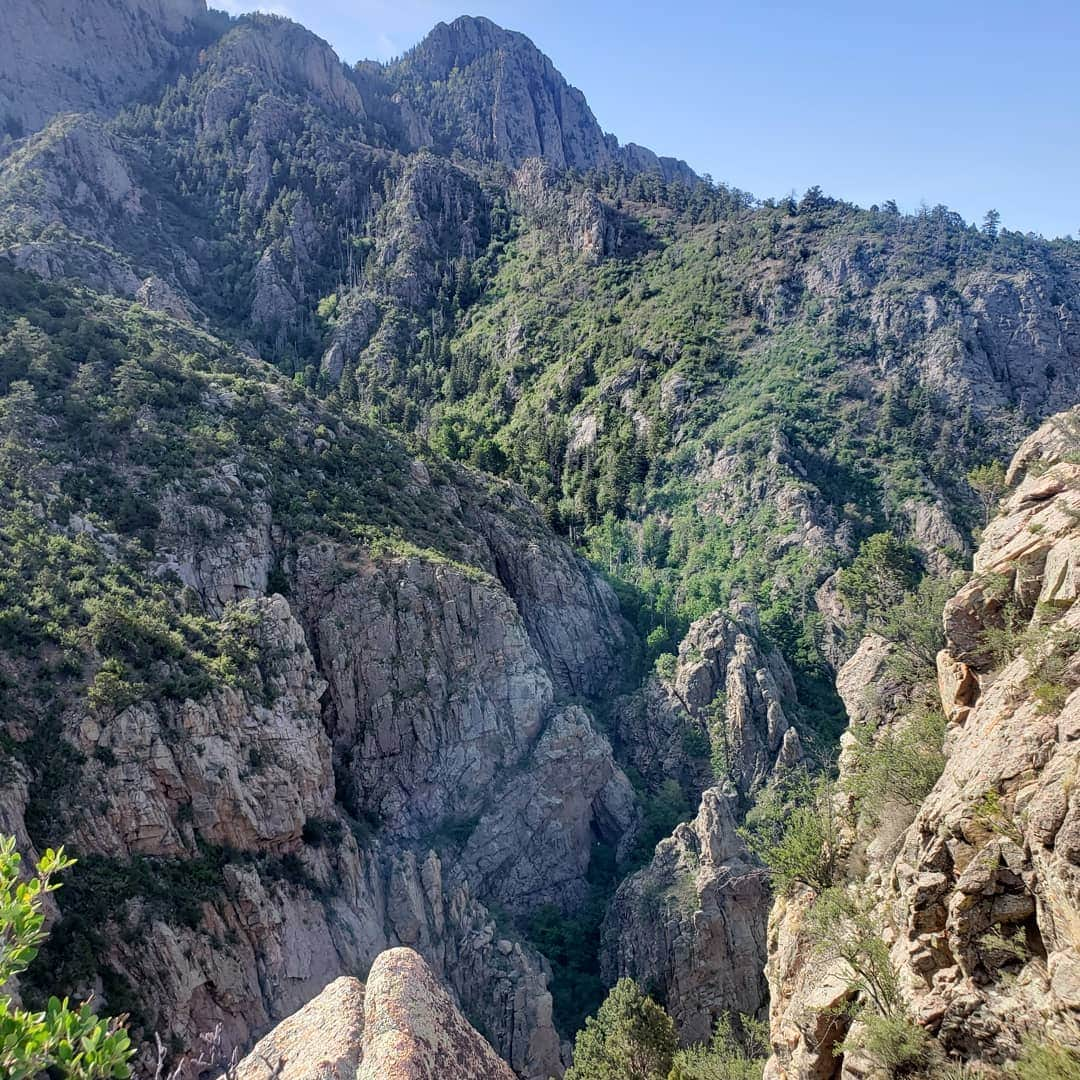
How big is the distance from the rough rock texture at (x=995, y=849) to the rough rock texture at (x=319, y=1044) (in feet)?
30.9

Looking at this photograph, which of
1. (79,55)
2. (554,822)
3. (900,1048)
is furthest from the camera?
(79,55)

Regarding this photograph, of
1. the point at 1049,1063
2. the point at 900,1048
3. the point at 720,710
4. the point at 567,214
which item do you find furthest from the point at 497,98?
the point at 1049,1063

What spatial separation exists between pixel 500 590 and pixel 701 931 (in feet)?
69.1

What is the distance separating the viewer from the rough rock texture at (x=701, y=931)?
1366 inches

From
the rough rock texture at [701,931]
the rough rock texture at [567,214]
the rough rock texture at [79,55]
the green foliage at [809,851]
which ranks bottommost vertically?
the rough rock texture at [701,931]

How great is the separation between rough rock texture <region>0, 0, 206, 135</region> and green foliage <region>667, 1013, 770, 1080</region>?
129 m

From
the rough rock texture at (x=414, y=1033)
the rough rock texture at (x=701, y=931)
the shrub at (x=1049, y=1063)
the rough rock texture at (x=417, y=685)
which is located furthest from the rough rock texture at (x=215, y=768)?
the shrub at (x=1049, y=1063)

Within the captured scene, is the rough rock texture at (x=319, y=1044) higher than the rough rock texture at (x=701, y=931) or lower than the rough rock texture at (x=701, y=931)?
higher

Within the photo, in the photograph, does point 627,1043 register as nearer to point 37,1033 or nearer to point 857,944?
point 857,944

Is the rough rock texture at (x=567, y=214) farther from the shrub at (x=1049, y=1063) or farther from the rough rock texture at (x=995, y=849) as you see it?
the shrub at (x=1049, y=1063)

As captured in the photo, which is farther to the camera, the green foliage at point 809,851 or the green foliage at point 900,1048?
the green foliage at point 809,851

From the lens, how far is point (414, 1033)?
15.0m

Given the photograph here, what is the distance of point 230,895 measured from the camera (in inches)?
1078

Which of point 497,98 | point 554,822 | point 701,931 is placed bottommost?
point 701,931
